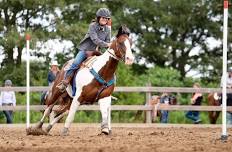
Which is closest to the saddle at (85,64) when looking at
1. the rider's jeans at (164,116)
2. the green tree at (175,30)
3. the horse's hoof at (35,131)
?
the horse's hoof at (35,131)

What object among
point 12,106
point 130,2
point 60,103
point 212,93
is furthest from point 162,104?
point 130,2

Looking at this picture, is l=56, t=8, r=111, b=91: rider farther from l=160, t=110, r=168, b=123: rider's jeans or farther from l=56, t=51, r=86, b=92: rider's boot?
l=160, t=110, r=168, b=123: rider's jeans

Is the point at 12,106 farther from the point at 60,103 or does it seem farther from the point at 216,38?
the point at 216,38

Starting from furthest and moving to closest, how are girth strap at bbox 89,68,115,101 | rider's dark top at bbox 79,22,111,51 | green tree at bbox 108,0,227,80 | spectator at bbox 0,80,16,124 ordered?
green tree at bbox 108,0,227,80
spectator at bbox 0,80,16,124
rider's dark top at bbox 79,22,111,51
girth strap at bbox 89,68,115,101

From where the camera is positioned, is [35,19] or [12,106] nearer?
[12,106]

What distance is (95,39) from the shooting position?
14531 millimetres

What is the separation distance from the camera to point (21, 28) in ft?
112

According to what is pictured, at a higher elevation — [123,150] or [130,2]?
[130,2]

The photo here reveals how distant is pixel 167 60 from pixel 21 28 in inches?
421

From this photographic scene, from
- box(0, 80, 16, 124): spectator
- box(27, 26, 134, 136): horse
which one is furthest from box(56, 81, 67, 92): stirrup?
box(0, 80, 16, 124): spectator

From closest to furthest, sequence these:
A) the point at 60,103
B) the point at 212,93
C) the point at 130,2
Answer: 1. the point at 60,103
2. the point at 212,93
3. the point at 130,2

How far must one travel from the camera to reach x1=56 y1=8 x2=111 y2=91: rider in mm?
14586

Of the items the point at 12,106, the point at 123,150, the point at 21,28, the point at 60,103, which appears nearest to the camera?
the point at 123,150

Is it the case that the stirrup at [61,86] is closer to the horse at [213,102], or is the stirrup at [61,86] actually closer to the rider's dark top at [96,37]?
the rider's dark top at [96,37]
